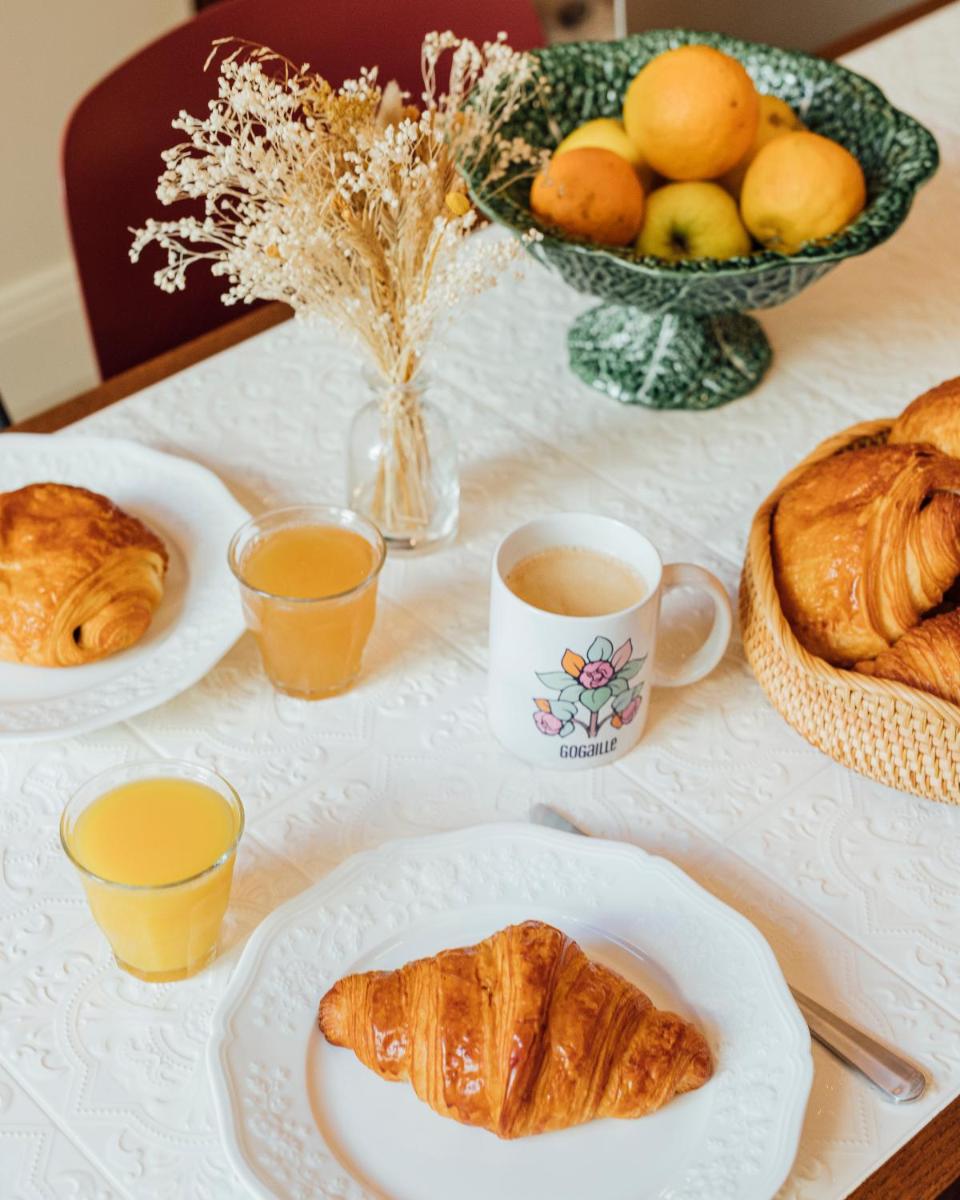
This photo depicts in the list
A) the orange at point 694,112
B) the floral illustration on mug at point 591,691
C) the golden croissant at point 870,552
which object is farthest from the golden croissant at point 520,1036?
the orange at point 694,112

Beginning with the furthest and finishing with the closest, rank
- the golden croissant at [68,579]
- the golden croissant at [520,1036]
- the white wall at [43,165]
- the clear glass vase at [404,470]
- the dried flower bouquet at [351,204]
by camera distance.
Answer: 1. the white wall at [43,165]
2. the clear glass vase at [404,470]
3. the golden croissant at [68,579]
4. the dried flower bouquet at [351,204]
5. the golden croissant at [520,1036]

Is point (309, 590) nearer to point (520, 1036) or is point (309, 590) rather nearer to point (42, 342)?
point (520, 1036)

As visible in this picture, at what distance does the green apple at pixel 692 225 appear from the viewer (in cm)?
131

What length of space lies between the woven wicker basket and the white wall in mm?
2177

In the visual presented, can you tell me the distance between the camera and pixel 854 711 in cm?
105

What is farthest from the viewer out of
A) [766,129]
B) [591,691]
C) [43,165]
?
[43,165]

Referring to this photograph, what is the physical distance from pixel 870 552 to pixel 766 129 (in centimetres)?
51

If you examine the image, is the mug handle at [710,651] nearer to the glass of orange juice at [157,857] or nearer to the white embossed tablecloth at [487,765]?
the white embossed tablecloth at [487,765]

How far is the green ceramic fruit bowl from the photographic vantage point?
1.26 meters

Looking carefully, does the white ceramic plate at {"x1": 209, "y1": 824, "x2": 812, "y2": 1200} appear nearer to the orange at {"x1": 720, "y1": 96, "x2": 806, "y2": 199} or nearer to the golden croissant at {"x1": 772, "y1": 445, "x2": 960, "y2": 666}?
the golden croissant at {"x1": 772, "y1": 445, "x2": 960, "y2": 666}

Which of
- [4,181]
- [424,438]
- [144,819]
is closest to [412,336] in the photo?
[424,438]

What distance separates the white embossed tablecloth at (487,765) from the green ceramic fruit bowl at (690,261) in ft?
0.12

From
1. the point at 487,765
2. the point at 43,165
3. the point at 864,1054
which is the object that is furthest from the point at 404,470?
the point at 43,165

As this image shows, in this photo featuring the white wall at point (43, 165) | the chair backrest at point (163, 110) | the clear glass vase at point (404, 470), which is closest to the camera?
the clear glass vase at point (404, 470)
